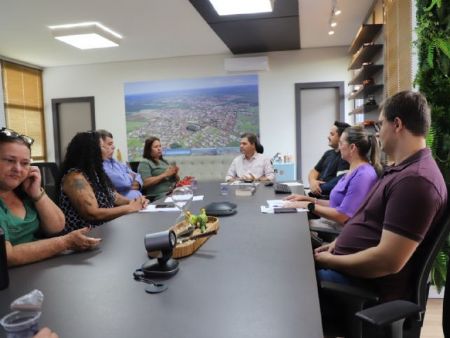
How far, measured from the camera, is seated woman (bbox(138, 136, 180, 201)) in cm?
394

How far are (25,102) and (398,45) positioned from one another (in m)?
6.15

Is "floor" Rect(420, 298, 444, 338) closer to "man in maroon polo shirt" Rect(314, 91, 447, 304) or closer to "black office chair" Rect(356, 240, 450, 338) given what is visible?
"man in maroon polo shirt" Rect(314, 91, 447, 304)

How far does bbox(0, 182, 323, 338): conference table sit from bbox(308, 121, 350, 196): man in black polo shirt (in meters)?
2.00

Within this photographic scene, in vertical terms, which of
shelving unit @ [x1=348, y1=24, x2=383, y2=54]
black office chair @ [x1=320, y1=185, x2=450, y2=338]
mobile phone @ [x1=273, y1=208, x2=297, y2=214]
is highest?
shelving unit @ [x1=348, y1=24, x2=383, y2=54]

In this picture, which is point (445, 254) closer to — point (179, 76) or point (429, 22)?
point (429, 22)

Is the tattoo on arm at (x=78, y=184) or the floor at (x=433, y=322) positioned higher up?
the tattoo on arm at (x=78, y=184)

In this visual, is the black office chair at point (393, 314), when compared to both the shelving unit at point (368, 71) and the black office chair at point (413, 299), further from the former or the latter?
the shelving unit at point (368, 71)

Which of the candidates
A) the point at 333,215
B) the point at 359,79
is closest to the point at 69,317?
the point at 333,215

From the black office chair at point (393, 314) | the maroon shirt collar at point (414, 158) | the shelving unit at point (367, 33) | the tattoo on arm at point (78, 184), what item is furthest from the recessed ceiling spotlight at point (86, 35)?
the black office chair at point (393, 314)

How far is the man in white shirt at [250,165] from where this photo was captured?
13.7 feet

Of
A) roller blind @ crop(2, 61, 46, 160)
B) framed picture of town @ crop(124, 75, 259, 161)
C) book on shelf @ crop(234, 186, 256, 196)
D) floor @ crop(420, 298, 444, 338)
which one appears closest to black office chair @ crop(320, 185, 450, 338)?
floor @ crop(420, 298, 444, 338)

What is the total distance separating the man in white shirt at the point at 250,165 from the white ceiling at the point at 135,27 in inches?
65.6

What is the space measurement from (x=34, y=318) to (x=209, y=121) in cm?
570

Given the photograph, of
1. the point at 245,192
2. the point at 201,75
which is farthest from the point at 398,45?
the point at 201,75
